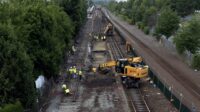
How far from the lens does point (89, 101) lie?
3631cm

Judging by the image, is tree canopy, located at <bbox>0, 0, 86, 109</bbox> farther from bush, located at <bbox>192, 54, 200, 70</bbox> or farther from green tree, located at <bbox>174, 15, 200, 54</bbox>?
green tree, located at <bbox>174, 15, 200, 54</bbox>

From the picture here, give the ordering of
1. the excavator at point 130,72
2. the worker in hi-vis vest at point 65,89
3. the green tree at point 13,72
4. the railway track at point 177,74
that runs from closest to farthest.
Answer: the green tree at point 13,72
the worker in hi-vis vest at point 65,89
the railway track at point 177,74
the excavator at point 130,72

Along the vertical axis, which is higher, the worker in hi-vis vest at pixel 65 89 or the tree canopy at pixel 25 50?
the tree canopy at pixel 25 50

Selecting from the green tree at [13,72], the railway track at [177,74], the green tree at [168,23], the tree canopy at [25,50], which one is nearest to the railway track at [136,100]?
the railway track at [177,74]

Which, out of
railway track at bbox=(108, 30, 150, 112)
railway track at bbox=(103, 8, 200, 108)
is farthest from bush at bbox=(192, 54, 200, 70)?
railway track at bbox=(108, 30, 150, 112)

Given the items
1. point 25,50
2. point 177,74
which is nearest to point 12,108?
point 25,50

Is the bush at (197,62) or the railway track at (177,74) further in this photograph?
the bush at (197,62)

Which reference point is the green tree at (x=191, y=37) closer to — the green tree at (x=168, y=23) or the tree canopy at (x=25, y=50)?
the green tree at (x=168, y=23)

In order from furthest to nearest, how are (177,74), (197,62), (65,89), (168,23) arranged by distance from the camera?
(168,23) → (177,74) → (197,62) → (65,89)

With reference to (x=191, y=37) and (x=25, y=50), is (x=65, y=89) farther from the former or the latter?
(x=191, y=37)

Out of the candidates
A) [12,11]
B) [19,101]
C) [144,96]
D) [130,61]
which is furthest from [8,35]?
[130,61]

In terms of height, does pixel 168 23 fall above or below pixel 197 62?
above

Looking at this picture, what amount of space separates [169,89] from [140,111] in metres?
5.80

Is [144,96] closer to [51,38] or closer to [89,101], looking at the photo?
[89,101]
